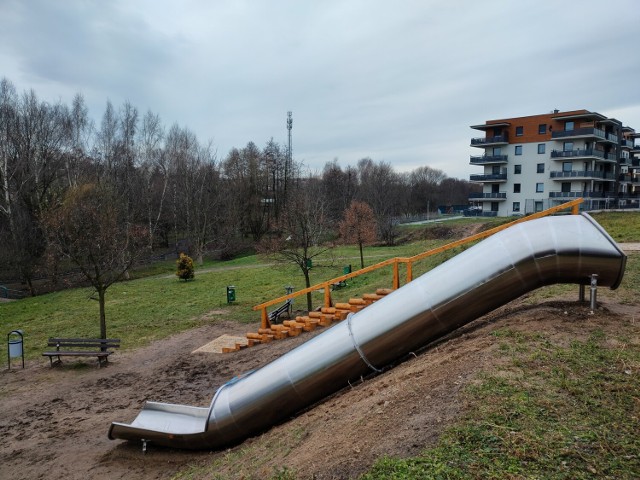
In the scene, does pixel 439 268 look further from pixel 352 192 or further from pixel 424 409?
pixel 352 192

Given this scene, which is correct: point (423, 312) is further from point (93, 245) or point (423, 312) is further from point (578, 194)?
point (578, 194)

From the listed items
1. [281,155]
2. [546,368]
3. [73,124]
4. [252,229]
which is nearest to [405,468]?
[546,368]

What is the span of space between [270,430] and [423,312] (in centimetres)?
341

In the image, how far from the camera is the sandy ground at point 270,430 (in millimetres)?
5426

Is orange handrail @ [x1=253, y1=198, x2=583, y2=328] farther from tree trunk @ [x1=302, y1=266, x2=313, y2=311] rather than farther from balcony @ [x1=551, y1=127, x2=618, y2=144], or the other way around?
balcony @ [x1=551, y1=127, x2=618, y2=144]

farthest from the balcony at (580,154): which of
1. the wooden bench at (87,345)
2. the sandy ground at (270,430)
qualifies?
the wooden bench at (87,345)

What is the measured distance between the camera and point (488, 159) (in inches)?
2298

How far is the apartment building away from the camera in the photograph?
171ft

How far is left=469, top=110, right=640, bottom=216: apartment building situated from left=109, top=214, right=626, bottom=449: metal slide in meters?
47.6

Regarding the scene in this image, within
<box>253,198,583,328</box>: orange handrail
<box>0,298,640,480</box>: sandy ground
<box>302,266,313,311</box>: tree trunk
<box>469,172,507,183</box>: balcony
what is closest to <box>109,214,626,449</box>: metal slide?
<box>0,298,640,480</box>: sandy ground

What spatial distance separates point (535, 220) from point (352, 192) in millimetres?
69989

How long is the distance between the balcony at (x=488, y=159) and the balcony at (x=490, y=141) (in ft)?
5.23

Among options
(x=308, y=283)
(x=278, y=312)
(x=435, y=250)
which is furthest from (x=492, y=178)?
(x=435, y=250)

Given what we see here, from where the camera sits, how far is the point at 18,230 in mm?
33938
